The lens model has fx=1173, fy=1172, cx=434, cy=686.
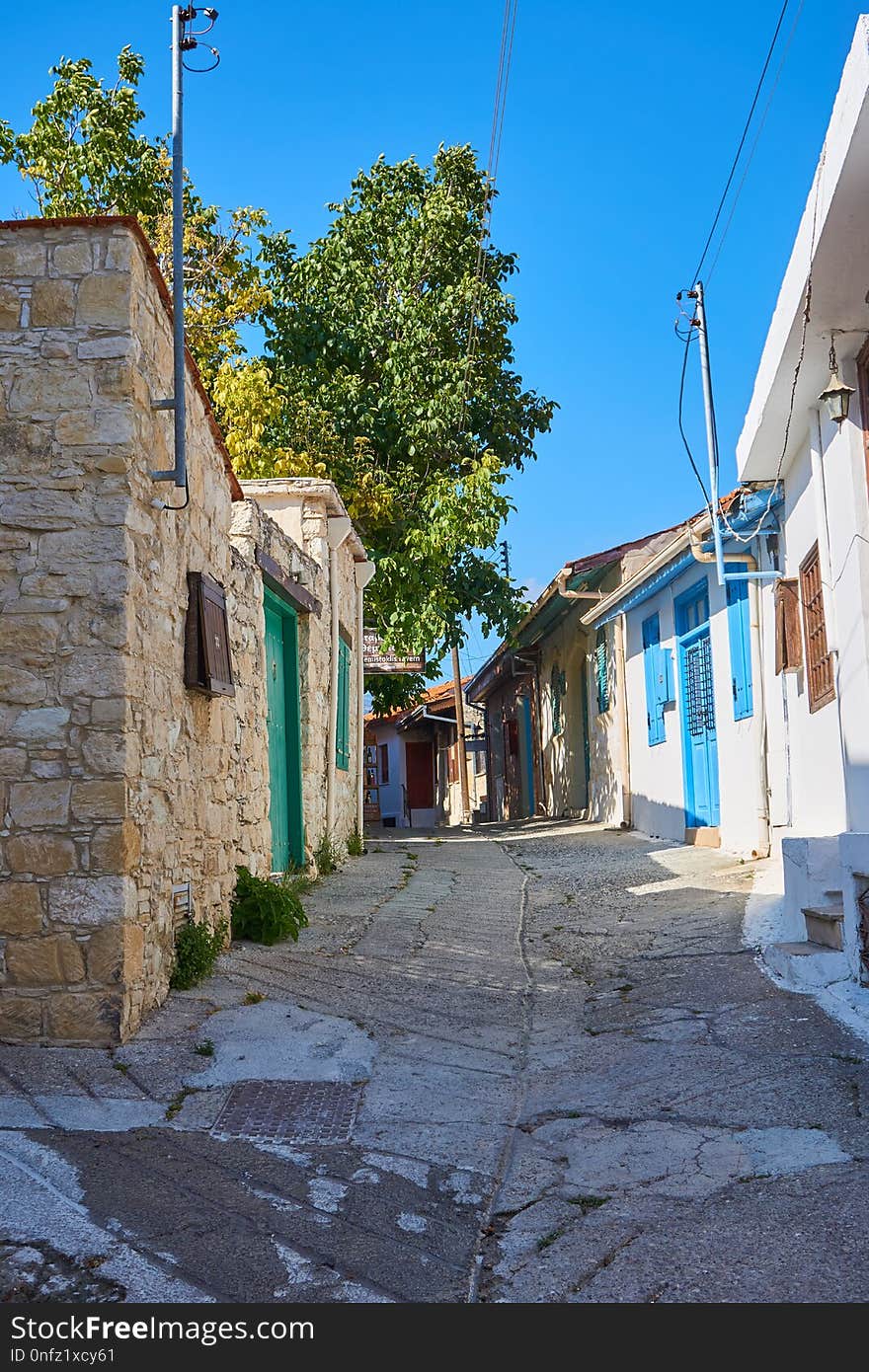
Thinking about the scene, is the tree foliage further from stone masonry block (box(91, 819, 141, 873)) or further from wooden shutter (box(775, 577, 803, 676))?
stone masonry block (box(91, 819, 141, 873))

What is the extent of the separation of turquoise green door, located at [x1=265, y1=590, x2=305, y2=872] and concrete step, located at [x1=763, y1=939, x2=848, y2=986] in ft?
13.1

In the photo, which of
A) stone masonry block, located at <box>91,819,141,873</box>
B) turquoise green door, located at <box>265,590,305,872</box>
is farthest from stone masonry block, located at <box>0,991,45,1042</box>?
turquoise green door, located at <box>265,590,305,872</box>

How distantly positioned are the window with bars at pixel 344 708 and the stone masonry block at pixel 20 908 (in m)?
6.69

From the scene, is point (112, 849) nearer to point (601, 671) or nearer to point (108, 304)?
point (108, 304)

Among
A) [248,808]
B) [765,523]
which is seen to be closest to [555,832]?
[765,523]

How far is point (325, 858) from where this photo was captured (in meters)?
9.69

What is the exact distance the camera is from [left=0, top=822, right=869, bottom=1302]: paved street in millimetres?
2764

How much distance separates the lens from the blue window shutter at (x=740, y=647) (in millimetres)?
9266

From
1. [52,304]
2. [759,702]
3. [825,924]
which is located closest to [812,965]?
[825,924]

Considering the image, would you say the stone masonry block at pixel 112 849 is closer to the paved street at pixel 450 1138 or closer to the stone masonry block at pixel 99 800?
the stone masonry block at pixel 99 800

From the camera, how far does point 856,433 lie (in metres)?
5.43

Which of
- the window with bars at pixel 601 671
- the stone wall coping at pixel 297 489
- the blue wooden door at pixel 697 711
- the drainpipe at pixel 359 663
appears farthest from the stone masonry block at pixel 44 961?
the window with bars at pixel 601 671

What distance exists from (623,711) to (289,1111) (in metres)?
10.2
